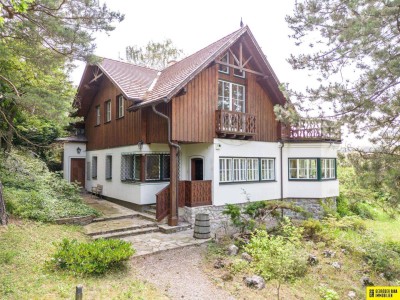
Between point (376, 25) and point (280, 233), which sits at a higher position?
point (376, 25)

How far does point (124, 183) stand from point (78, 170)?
19.5 ft

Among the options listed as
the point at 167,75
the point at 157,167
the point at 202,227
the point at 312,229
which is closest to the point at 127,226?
the point at 202,227

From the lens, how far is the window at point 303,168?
14.1 m

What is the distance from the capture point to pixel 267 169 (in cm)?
Answer: 1355

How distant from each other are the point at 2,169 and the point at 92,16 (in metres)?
7.74

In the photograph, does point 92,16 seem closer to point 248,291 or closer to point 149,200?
point 149,200

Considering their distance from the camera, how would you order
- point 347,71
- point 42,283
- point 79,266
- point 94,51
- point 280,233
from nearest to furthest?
point 42,283, point 79,266, point 347,71, point 94,51, point 280,233

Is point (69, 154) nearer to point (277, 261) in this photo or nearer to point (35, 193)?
point (35, 193)

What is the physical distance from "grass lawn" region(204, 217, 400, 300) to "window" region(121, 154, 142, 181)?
527 cm

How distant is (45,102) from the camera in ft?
28.7

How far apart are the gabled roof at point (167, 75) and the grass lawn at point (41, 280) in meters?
5.51

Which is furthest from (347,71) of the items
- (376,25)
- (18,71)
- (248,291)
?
(18,71)

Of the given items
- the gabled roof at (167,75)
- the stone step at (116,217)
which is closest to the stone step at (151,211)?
the stone step at (116,217)

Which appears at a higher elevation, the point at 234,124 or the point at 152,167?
the point at 234,124
